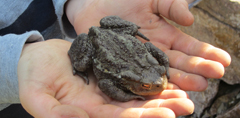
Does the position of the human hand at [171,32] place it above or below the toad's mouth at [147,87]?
above

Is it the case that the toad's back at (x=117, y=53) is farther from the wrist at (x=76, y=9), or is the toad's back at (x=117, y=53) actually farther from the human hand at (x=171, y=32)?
the wrist at (x=76, y=9)

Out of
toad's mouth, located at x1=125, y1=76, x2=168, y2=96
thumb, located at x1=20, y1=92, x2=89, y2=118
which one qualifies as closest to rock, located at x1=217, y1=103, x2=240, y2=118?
toad's mouth, located at x1=125, y1=76, x2=168, y2=96

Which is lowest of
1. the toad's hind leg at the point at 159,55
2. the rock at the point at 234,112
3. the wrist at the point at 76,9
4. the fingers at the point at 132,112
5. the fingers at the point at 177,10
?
the rock at the point at 234,112

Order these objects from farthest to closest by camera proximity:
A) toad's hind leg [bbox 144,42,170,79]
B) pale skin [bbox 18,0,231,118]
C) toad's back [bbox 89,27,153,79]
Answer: toad's hind leg [bbox 144,42,170,79], toad's back [bbox 89,27,153,79], pale skin [bbox 18,0,231,118]

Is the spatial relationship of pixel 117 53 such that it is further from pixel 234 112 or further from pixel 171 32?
pixel 234 112

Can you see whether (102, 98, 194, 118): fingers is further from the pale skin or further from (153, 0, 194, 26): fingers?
(153, 0, 194, 26): fingers

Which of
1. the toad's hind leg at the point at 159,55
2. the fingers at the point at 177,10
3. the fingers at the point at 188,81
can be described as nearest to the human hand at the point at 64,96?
the fingers at the point at 188,81

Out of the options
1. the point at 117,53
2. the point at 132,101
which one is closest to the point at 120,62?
the point at 117,53

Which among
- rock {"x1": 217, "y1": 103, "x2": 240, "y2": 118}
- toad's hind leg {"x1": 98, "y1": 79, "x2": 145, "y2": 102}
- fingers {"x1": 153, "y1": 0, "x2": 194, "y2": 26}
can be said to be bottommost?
rock {"x1": 217, "y1": 103, "x2": 240, "y2": 118}
